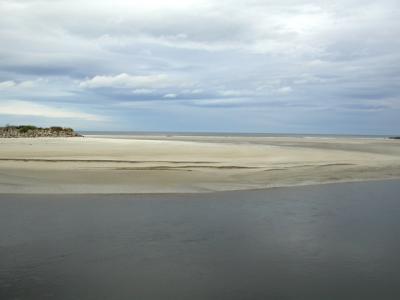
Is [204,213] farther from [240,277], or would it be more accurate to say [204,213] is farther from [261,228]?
[240,277]

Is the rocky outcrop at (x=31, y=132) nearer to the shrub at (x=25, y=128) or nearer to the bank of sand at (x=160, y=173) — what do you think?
the shrub at (x=25, y=128)

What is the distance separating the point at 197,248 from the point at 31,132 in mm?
45346

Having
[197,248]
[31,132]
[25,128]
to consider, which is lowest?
[197,248]

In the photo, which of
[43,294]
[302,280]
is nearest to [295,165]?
[302,280]

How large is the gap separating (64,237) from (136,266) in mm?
2341

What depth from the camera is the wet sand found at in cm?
621

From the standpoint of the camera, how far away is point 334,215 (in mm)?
11367

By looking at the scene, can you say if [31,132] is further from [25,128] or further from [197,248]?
[197,248]

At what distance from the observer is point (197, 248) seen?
321 inches

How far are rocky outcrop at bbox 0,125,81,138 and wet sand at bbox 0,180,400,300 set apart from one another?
124 feet

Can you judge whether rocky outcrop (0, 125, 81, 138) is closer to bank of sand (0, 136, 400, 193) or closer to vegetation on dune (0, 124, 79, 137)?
vegetation on dune (0, 124, 79, 137)

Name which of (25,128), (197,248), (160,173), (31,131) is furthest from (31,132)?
(197,248)

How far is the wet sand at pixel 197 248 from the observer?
6211mm

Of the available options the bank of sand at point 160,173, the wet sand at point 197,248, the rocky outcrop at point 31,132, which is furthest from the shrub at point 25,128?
the wet sand at point 197,248
